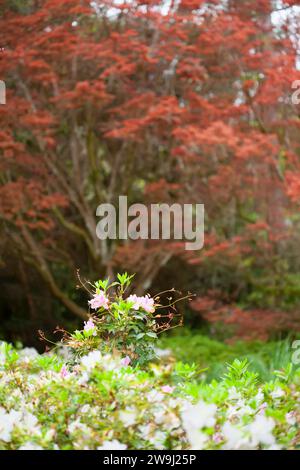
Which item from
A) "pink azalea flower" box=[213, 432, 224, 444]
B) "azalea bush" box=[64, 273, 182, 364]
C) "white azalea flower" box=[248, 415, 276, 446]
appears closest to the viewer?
"white azalea flower" box=[248, 415, 276, 446]

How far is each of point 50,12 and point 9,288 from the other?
3.65 meters

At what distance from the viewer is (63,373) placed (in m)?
2.64

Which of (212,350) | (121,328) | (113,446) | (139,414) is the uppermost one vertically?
(212,350)

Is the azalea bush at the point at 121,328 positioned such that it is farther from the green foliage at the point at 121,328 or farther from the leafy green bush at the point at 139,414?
the leafy green bush at the point at 139,414

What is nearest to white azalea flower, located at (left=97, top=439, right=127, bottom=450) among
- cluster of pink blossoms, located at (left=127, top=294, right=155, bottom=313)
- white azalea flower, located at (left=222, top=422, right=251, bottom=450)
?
white azalea flower, located at (left=222, top=422, right=251, bottom=450)

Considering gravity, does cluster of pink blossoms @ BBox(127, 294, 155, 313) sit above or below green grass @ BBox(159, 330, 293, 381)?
below

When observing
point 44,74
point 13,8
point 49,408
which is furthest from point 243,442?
point 13,8

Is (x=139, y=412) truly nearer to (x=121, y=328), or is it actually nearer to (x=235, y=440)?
(x=235, y=440)

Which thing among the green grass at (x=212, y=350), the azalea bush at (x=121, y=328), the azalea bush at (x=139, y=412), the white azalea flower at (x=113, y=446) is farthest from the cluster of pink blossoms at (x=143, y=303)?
the green grass at (x=212, y=350)

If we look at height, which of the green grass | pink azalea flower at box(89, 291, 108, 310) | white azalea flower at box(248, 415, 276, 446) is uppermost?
the green grass

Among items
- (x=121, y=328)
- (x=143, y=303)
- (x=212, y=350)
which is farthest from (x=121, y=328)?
(x=212, y=350)

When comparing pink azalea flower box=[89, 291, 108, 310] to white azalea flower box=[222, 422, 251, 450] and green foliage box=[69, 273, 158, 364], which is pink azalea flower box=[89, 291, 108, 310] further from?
white azalea flower box=[222, 422, 251, 450]

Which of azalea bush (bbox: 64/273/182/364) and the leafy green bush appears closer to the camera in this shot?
the leafy green bush
